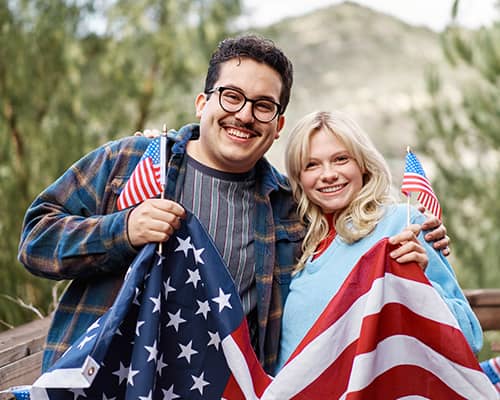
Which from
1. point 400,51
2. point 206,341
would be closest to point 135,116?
point 206,341

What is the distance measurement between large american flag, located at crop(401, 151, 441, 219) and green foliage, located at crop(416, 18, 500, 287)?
4.18 m

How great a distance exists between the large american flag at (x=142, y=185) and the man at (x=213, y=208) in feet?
0.19

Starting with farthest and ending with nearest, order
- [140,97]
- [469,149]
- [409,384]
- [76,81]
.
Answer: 1. [469,149]
2. [140,97]
3. [76,81]
4. [409,384]

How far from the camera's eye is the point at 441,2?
25.7 feet

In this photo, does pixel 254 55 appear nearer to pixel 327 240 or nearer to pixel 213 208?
pixel 213 208

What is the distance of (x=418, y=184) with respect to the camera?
2352 millimetres

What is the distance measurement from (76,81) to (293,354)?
417cm

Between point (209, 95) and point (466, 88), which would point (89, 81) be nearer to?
point (466, 88)

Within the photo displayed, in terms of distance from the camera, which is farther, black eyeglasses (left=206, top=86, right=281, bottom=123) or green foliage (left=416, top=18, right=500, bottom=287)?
green foliage (left=416, top=18, right=500, bottom=287)

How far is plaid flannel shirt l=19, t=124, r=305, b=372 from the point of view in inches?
85.0

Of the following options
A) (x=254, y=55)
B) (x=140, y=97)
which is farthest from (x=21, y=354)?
(x=140, y=97)

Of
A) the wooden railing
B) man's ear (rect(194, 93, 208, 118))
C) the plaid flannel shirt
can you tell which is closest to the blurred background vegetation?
the wooden railing

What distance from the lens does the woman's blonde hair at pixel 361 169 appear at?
7.88 ft

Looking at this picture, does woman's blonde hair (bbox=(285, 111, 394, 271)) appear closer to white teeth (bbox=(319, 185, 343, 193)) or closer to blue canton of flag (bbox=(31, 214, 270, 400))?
white teeth (bbox=(319, 185, 343, 193))
